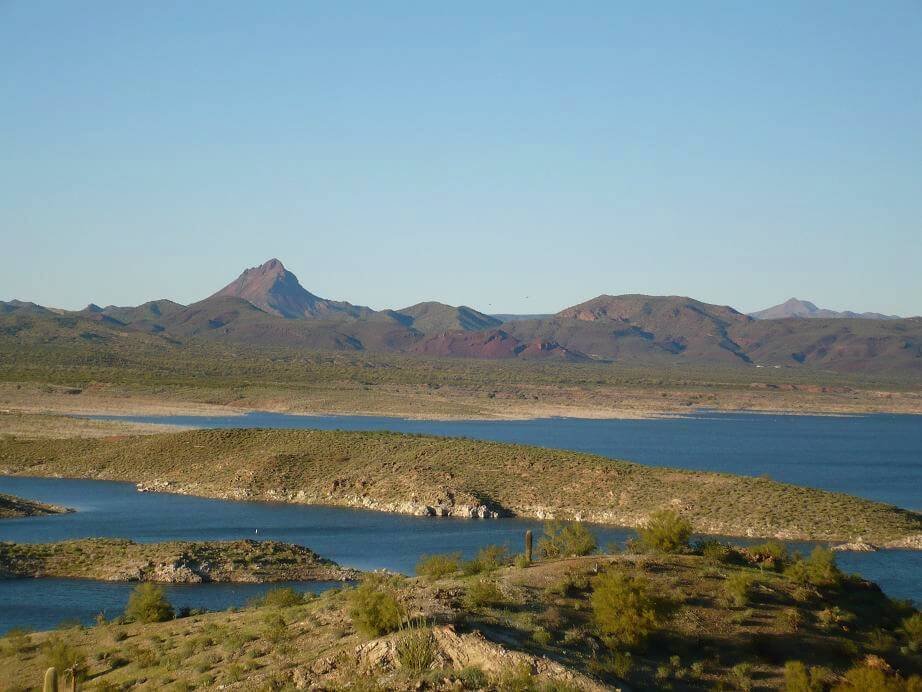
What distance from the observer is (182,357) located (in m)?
193

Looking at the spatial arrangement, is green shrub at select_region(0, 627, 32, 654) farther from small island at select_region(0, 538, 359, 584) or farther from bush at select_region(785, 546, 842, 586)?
bush at select_region(785, 546, 842, 586)

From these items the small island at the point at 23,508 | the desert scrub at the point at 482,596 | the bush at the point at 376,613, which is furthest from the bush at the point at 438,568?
the small island at the point at 23,508

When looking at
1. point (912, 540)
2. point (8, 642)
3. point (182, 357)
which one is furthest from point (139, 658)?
point (182, 357)

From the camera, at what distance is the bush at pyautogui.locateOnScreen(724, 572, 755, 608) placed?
25719 millimetres

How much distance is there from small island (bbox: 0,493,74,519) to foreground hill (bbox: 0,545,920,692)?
28.2 meters

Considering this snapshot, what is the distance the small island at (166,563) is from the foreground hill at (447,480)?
17.0 m

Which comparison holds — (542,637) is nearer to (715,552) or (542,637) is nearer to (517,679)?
(517,679)

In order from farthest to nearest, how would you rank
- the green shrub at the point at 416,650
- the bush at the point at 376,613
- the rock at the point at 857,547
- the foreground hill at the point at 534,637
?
the rock at the point at 857,547, the bush at the point at 376,613, the foreground hill at the point at 534,637, the green shrub at the point at 416,650

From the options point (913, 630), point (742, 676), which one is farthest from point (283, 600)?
point (913, 630)

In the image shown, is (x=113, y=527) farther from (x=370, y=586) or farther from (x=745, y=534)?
(x=370, y=586)

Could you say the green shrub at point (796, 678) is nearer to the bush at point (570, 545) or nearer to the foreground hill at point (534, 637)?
the foreground hill at point (534, 637)

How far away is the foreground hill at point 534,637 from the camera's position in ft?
66.4

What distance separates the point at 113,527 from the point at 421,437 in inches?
1010

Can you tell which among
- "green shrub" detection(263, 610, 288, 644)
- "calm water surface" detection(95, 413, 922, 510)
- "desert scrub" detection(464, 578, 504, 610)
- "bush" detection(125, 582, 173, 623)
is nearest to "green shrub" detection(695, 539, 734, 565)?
"desert scrub" detection(464, 578, 504, 610)
